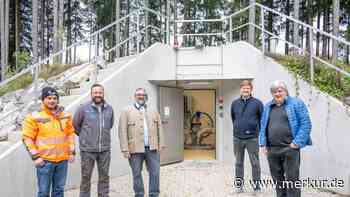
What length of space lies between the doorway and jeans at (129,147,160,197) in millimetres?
5007

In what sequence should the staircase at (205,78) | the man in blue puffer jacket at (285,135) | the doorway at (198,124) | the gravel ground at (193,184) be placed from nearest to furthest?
1. the man in blue puffer jacket at (285,135)
2. the staircase at (205,78)
3. the gravel ground at (193,184)
4. the doorway at (198,124)

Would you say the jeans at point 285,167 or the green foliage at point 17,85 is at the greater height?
the green foliage at point 17,85

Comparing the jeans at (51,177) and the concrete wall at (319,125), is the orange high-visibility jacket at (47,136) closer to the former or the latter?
the jeans at (51,177)

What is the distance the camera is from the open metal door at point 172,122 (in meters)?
7.42

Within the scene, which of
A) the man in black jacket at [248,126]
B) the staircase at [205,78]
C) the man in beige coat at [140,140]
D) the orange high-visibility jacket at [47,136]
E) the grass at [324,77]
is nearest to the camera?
the orange high-visibility jacket at [47,136]

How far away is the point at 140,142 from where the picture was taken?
14.3 ft

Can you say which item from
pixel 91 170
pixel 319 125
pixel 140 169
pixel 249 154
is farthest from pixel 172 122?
pixel 91 170

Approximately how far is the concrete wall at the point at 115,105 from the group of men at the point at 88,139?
567 mm

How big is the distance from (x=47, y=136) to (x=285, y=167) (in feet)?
7.75

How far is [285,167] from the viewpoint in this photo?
380 centimetres

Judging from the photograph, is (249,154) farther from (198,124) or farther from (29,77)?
(29,77)

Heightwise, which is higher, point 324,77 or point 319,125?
point 324,77

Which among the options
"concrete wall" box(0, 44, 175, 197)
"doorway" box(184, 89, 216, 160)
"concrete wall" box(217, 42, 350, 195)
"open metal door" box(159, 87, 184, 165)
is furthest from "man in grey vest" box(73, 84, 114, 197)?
"doorway" box(184, 89, 216, 160)

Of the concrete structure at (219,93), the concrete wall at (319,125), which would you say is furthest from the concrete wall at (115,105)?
the concrete wall at (319,125)
